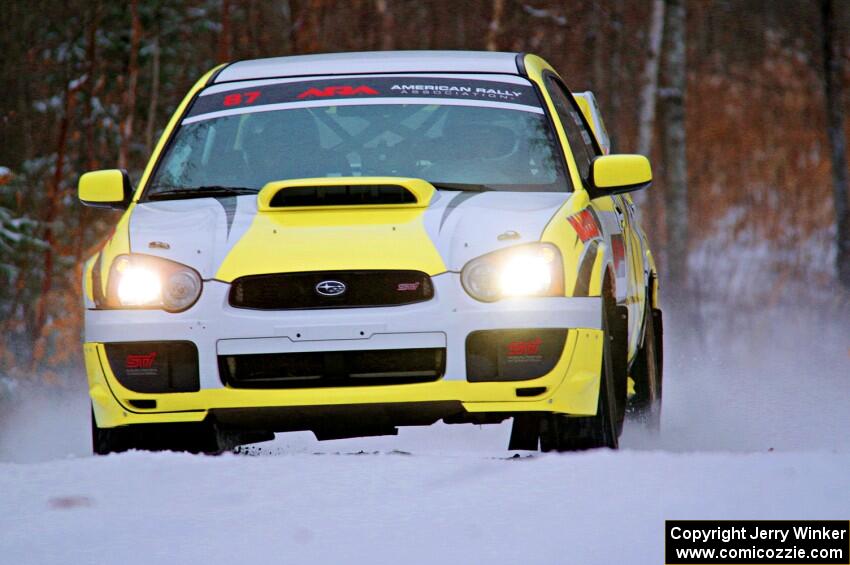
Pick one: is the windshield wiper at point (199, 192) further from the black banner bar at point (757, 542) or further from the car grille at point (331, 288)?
the black banner bar at point (757, 542)

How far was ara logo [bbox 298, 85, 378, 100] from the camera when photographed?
7438 millimetres

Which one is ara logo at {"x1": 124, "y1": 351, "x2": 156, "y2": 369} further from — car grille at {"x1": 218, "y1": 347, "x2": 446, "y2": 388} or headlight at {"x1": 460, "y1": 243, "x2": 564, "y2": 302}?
headlight at {"x1": 460, "y1": 243, "x2": 564, "y2": 302}

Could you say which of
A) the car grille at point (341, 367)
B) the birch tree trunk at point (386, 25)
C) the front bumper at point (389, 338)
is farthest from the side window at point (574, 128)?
the birch tree trunk at point (386, 25)

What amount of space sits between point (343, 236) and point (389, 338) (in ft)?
1.39

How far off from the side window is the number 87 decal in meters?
1.31

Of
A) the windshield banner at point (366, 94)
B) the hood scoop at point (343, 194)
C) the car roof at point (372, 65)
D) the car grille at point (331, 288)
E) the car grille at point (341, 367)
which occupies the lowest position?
the car grille at point (341, 367)

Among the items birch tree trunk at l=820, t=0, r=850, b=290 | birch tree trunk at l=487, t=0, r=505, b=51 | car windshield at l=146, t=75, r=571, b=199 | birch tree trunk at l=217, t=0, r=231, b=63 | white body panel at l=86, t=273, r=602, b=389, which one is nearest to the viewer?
white body panel at l=86, t=273, r=602, b=389

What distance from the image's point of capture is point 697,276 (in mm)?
22062

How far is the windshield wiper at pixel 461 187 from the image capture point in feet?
22.1

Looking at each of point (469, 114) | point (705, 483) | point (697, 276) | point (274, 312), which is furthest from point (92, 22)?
point (705, 483)

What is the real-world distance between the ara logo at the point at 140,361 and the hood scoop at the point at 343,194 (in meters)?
0.71

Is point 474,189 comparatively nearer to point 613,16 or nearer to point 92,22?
point 92,22

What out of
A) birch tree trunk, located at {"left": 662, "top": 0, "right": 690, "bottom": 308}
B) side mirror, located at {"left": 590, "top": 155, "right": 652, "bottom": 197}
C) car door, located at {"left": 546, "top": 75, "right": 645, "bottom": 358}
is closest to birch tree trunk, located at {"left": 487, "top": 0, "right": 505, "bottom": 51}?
birch tree trunk, located at {"left": 662, "top": 0, "right": 690, "bottom": 308}

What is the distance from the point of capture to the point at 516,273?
6.06 metres
